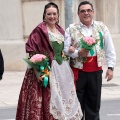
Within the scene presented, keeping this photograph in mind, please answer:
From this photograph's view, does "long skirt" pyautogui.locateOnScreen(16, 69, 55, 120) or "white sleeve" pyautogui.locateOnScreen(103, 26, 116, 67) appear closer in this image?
"long skirt" pyautogui.locateOnScreen(16, 69, 55, 120)

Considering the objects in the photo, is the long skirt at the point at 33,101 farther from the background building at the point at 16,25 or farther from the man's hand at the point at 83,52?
the background building at the point at 16,25

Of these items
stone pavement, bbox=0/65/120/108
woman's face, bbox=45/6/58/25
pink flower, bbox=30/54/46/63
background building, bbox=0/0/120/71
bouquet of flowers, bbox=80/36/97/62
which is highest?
woman's face, bbox=45/6/58/25

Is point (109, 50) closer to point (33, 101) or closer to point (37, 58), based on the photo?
point (37, 58)

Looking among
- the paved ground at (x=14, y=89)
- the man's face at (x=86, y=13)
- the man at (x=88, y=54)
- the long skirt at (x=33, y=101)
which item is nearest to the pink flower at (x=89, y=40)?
the man at (x=88, y=54)

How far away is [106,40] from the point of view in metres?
7.05

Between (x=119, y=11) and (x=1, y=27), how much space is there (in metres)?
4.67

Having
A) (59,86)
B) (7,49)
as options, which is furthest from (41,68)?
(7,49)

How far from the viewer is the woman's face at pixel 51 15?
6863 mm

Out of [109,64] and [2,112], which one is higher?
[109,64]

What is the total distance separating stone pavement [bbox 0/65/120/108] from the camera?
11.7 m

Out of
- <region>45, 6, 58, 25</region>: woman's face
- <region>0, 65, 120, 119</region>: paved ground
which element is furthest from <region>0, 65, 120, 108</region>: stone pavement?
<region>45, 6, 58, 25</region>: woman's face

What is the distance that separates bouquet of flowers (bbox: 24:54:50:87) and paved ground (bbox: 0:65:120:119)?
14.1 ft

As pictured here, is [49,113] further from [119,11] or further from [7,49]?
[119,11]

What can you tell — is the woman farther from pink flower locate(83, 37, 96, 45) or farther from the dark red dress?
pink flower locate(83, 37, 96, 45)
